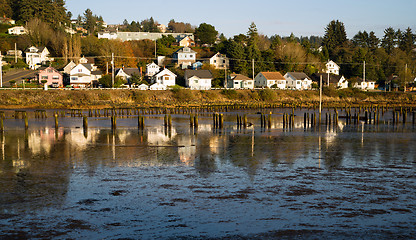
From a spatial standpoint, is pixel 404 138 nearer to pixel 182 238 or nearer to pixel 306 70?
pixel 182 238

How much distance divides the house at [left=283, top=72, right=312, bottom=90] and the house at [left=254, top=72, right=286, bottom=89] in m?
2.63

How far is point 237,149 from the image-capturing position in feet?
106

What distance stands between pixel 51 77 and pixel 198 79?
3175cm

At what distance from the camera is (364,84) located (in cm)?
11450

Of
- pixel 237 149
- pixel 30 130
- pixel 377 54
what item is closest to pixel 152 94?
pixel 30 130

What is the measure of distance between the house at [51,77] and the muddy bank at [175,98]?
1551 centimetres

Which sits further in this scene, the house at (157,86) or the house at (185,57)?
the house at (185,57)

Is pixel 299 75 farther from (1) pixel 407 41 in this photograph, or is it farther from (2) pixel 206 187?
(2) pixel 206 187

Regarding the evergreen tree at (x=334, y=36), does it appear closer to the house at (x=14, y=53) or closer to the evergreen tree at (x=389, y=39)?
the evergreen tree at (x=389, y=39)

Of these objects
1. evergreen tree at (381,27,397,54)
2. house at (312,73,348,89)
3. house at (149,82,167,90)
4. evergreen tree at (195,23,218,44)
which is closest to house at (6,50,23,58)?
house at (149,82,167,90)

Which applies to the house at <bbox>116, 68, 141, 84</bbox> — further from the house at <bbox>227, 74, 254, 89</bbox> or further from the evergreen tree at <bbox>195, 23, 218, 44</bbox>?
the evergreen tree at <bbox>195, 23, 218, 44</bbox>

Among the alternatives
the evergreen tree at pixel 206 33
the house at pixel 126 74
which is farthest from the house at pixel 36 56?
the evergreen tree at pixel 206 33

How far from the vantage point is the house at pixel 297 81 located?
10525 centimetres

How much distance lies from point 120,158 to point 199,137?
11.3m
